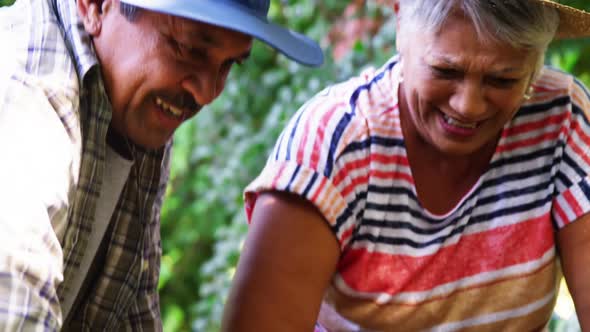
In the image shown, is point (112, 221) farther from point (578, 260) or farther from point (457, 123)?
point (578, 260)

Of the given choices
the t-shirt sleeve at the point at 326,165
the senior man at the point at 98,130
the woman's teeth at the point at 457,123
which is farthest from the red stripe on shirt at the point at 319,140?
the woman's teeth at the point at 457,123

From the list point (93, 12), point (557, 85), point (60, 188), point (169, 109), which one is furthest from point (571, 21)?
point (60, 188)

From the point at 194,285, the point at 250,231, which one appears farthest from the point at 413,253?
the point at 194,285

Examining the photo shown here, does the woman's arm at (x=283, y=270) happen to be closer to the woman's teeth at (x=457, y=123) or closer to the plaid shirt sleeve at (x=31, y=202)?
the woman's teeth at (x=457, y=123)

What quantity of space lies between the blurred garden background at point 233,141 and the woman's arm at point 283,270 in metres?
2.00

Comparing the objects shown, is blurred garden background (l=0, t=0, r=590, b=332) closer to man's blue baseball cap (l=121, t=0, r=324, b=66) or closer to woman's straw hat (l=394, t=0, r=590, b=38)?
woman's straw hat (l=394, t=0, r=590, b=38)

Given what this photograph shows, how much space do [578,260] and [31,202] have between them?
1270 millimetres

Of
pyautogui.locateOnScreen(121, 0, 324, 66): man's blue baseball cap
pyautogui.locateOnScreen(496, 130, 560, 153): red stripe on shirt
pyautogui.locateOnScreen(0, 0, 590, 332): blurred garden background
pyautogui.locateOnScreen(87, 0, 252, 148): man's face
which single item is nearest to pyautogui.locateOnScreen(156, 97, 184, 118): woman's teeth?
pyautogui.locateOnScreen(87, 0, 252, 148): man's face

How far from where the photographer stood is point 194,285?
211 inches

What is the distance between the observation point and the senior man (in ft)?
4.67

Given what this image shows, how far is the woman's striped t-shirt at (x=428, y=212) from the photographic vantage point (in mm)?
2074

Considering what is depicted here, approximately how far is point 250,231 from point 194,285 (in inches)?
132

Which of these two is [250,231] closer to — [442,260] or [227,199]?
[442,260]

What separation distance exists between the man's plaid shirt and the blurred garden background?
1934 millimetres
